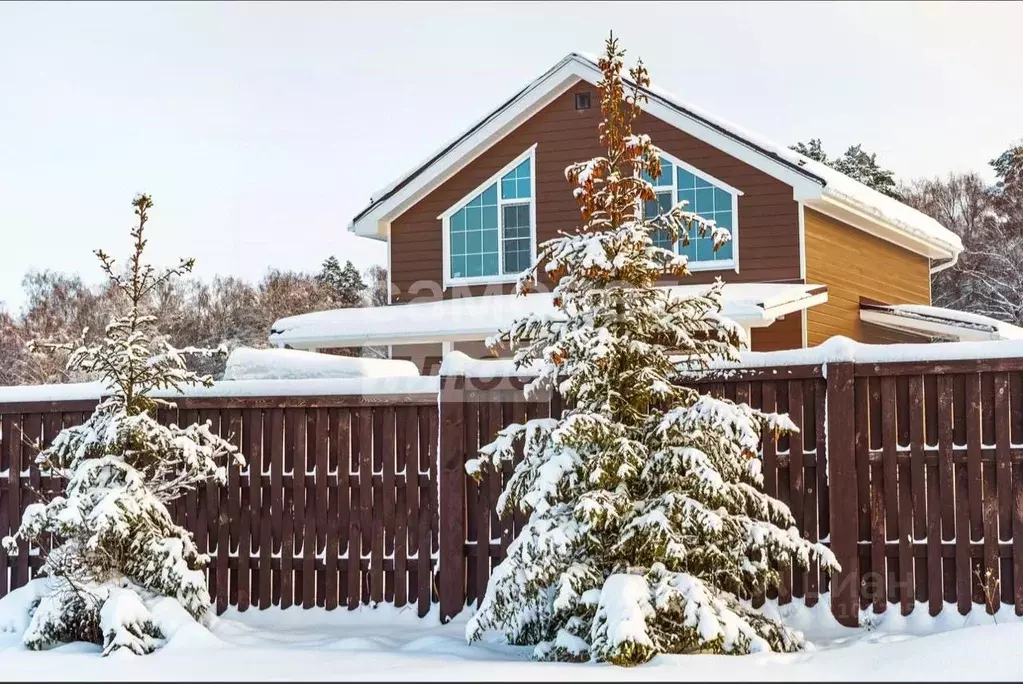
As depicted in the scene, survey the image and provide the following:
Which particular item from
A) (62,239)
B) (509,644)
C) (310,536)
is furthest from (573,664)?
(62,239)

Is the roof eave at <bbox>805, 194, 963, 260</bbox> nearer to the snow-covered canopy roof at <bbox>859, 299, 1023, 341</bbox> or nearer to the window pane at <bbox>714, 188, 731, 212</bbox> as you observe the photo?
the window pane at <bbox>714, 188, 731, 212</bbox>

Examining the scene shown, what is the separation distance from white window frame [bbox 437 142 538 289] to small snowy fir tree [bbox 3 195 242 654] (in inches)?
325

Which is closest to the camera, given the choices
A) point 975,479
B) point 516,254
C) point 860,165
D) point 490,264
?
point 975,479

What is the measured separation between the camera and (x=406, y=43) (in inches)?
620

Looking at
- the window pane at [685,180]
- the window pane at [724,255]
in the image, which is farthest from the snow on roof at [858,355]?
the window pane at [685,180]

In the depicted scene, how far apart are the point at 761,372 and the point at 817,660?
72.9 inches

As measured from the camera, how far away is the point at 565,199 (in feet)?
50.1

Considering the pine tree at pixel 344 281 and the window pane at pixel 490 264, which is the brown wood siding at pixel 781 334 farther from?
the pine tree at pixel 344 281

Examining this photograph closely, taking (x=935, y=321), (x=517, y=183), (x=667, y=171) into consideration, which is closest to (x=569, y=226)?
(x=517, y=183)

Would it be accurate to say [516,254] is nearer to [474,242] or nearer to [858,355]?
[474,242]

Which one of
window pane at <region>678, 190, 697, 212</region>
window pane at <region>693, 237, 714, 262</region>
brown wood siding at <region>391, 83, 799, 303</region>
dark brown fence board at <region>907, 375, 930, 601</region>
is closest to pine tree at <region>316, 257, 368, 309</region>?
brown wood siding at <region>391, 83, 799, 303</region>

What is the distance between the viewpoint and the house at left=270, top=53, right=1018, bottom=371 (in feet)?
47.0

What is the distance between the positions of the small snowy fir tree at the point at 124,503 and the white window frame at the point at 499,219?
8.25 metres

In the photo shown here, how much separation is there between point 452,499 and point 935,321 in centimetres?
1028
